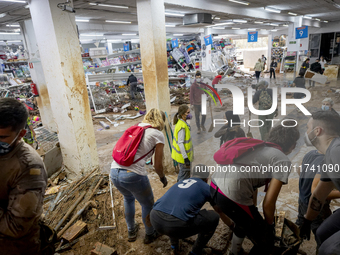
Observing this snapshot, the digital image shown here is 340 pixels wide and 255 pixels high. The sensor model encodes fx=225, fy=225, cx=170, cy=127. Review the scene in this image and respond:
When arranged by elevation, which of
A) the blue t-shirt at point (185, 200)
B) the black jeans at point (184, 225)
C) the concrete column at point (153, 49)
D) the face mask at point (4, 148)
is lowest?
the black jeans at point (184, 225)

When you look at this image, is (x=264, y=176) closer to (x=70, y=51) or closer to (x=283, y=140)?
(x=283, y=140)

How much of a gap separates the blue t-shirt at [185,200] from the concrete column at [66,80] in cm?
247

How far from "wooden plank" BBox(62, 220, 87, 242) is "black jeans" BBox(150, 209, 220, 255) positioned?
1288 mm

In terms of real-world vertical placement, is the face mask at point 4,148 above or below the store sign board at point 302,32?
below

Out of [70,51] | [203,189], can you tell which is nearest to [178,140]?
[203,189]

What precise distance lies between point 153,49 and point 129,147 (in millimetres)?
2389

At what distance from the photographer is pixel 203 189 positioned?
2146 mm

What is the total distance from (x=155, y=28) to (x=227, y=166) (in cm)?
300

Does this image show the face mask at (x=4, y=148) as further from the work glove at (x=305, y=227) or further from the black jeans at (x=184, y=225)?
the work glove at (x=305, y=227)

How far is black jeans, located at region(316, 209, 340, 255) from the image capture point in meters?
1.61

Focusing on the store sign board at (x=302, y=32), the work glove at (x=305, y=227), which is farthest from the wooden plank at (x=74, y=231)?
the store sign board at (x=302, y=32)

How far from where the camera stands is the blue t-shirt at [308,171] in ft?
6.81

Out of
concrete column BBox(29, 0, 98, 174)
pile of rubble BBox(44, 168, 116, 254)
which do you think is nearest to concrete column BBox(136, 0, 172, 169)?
concrete column BBox(29, 0, 98, 174)

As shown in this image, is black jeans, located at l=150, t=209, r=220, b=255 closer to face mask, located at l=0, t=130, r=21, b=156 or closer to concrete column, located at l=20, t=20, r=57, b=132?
face mask, located at l=0, t=130, r=21, b=156
